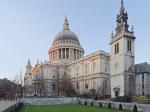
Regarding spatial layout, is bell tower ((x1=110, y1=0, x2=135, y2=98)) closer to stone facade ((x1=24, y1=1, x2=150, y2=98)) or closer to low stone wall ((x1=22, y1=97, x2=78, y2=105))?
stone facade ((x1=24, y1=1, x2=150, y2=98))

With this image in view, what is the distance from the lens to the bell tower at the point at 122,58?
2524 inches

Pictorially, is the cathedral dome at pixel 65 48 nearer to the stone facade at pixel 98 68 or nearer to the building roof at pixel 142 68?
the stone facade at pixel 98 68

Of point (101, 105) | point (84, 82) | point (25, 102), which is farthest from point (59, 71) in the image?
point (101, 105)

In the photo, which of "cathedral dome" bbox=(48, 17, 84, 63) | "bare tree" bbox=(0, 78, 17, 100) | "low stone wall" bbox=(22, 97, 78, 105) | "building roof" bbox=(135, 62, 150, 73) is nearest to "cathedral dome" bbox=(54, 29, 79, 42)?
"cathedral dome" bbox=(48, 17, 84, 63)

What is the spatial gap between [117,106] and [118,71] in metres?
27.9

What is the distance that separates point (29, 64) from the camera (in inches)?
6629

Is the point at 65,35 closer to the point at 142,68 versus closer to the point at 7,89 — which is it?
the point at 7,89

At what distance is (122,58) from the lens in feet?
214

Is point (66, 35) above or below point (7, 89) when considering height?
above

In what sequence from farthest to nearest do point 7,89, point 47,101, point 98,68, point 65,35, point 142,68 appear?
point 65,35
point 7,89
point 98,68
point 142,68
point 47,101

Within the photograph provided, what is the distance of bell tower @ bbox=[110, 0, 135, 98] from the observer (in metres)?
64.1

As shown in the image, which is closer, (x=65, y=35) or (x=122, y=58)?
(x=122, y=58)

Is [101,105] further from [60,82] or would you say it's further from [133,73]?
[60,82]

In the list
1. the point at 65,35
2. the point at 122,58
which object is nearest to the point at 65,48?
the point at 65,35
